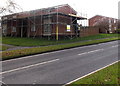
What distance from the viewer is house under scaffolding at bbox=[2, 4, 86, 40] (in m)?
26.7

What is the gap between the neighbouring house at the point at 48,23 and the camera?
87.7ft

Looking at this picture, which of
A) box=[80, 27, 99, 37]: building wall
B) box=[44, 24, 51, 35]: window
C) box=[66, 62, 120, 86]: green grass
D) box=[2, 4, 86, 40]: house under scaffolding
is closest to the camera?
box=[66, 62, 120, 86]: green grass

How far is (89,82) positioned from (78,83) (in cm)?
40

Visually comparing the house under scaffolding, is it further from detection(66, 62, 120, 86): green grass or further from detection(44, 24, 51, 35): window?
detection(66, 62, 120, 86): green grass

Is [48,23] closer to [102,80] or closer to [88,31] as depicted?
[88,31]

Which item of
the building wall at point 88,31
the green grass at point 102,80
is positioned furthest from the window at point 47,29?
the green grass at point 102,80

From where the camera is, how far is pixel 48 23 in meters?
26.9

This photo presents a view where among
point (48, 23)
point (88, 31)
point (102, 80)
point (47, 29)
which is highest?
point (48, 23)

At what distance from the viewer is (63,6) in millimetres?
28438

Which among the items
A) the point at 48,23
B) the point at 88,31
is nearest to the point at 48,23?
the point at 48,23

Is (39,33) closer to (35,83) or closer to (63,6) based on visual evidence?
(63,6)

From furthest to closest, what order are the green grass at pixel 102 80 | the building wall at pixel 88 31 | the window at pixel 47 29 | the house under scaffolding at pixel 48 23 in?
the building wall at pixel 88 31
the window at pixel 47 29
the house under scaffolding at pixel 48 23
the green grass at pixel 102 80

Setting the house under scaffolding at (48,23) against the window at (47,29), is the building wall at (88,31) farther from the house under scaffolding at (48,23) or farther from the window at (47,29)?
the window at (47,29)

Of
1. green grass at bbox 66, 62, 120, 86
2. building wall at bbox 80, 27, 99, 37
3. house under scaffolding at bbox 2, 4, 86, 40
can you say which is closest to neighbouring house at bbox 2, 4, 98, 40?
house under scaffolding at bbox 2, 4, 86, 40
